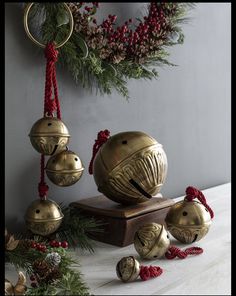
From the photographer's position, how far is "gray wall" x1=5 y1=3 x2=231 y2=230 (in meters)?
0.79

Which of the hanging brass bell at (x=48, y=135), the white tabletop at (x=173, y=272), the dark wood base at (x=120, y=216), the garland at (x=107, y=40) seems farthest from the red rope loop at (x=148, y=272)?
the garland at (x=107, y=40)

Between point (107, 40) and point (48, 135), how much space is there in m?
0.25

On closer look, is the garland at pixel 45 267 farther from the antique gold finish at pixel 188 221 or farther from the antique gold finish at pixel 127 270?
the antique gold finish at pixel 188 221

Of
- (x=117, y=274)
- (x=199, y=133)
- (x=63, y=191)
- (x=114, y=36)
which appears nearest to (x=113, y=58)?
(x=114, y=36)

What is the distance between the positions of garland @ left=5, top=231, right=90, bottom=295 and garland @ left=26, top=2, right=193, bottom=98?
355 mm

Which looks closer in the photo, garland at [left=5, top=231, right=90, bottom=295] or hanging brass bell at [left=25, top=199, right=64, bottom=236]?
garland at [left=5, top=231, right=90, bottom=295]

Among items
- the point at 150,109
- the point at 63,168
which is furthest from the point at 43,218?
the point at 150,109

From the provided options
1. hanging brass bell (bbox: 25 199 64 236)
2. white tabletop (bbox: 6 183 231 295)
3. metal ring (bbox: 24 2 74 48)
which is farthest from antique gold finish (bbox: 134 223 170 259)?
metal ring (bbox: 24 2 74 48)

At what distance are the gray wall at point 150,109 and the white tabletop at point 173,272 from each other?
19 centimetres

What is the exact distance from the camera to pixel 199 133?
1.32 metres

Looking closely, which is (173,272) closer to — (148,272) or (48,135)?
(148,272)

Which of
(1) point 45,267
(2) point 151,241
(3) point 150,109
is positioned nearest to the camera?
(1) point 45,267

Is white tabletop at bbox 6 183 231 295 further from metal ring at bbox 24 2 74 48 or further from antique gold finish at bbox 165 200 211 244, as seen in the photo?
metal ring at bbox 24 2 74 48

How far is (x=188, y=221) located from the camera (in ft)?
2.46
